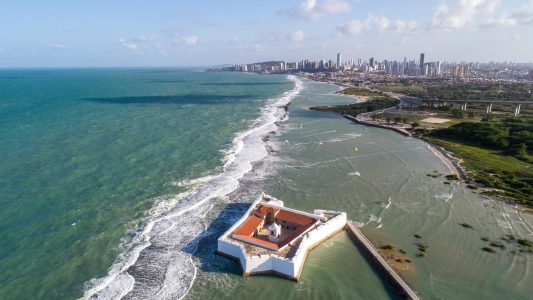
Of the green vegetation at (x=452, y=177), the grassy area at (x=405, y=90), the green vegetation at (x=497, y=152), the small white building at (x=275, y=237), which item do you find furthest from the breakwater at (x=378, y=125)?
the grassy area at (x=405, y=90)

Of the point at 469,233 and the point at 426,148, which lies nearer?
the point at 469,233

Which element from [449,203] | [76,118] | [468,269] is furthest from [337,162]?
[76,118]

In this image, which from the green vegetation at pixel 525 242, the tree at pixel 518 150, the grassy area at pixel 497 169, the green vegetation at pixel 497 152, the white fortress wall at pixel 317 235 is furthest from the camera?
the tree at pixel 518 150

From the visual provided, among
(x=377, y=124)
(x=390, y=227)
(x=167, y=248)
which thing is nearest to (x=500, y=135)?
(x=377, y=124)

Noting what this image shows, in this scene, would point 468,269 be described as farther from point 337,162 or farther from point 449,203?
point 337,162

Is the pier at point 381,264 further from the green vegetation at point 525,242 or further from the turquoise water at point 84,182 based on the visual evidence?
the turquoise water at point 84,182
